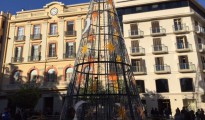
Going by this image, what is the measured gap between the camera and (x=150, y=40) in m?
28.1

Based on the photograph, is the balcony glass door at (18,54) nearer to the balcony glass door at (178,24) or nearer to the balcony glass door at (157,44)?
the balcony glass door at (157,44)

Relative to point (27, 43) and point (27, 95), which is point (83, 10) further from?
point (27, 95)

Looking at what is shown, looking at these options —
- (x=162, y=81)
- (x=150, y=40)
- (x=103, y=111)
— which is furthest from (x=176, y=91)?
(x=103, y=111)

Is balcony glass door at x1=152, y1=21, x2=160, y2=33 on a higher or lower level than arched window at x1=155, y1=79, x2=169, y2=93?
higher

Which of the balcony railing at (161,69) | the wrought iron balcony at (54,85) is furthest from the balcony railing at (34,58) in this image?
the balcony railing at (161,69)

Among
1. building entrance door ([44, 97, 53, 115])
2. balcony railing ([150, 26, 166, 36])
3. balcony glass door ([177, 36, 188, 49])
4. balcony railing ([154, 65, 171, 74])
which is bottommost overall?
building entrance door ([44, 97, 53, 115])

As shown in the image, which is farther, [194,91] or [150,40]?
[150,40]

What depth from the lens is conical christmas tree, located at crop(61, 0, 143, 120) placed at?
9.11 m

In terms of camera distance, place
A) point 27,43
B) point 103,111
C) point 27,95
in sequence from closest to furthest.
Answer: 1. point 103,111
2. point 27,95
3. point 27,43

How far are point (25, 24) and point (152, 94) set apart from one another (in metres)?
19.3

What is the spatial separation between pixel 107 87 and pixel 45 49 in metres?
20.3

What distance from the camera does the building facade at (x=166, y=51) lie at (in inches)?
1004

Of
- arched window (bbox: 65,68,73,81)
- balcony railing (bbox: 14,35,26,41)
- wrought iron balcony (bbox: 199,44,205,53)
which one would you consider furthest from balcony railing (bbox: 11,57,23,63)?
wrought iron balcony (bbox: 199,44,205,53)

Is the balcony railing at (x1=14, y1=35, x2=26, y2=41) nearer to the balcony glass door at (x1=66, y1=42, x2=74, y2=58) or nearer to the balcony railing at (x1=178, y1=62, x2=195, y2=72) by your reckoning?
the balcony glass door at (x1=66, y1=42, x2=74, y2=58)
